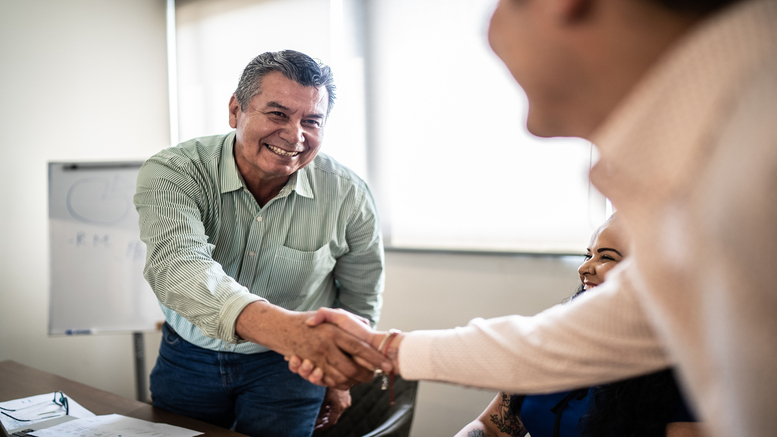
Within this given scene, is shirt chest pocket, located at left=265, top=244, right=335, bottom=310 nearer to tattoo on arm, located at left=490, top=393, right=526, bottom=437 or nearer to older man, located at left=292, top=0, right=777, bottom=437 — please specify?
tattoo on arm, located at left=490, top=393, right=526, bottom=437

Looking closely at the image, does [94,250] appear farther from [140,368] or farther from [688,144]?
[688,144]

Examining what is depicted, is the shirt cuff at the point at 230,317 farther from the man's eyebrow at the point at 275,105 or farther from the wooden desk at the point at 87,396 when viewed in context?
the man's eyebrow at the point at 275,105

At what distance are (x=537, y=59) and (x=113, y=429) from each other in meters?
1.43

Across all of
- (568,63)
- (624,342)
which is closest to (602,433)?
(624,342)

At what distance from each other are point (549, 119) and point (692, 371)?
0.31 meters

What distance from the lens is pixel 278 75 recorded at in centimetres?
164

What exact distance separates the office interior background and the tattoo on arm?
3.59 feet

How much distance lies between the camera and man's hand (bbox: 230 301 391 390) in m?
1.26

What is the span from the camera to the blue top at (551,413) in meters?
1.33

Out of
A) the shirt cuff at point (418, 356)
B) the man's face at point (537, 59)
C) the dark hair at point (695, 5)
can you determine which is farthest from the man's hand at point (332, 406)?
the dark hair at point (695, 5)

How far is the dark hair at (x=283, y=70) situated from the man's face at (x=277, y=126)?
2cm

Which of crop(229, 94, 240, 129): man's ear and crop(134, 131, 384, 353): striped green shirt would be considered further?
crop(229, 94, 240, 129): man's ear

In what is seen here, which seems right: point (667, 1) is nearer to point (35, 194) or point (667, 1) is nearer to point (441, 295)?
point (441, 295)

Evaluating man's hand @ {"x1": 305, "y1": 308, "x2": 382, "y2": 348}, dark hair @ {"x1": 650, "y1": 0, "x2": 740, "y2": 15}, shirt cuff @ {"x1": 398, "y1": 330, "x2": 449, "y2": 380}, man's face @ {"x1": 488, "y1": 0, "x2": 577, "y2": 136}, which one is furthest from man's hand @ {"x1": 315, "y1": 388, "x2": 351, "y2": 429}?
dark hair @ {"x1": 650, "y1": 0, "x2": 740, "y2": 15}
